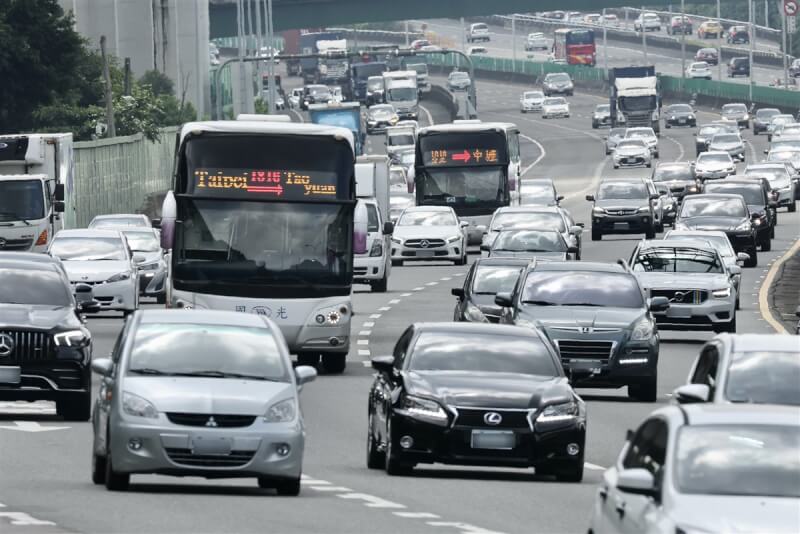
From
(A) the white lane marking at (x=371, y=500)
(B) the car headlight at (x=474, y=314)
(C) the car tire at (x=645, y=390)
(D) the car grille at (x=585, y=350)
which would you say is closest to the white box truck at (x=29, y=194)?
(B) the car headlight at (x=474, y=314)

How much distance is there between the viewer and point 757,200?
59250 mm

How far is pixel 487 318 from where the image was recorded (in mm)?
29859

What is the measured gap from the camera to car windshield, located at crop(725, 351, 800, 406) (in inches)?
600

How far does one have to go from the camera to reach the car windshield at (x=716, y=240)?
134ft

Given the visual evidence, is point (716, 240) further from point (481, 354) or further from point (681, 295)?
point (481, 354)

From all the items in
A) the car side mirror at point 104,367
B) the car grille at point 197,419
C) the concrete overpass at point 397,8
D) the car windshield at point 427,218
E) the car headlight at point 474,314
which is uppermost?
the concrete overpass at point 397,8

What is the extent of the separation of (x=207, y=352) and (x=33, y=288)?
6.81 metres

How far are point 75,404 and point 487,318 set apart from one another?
325 inches

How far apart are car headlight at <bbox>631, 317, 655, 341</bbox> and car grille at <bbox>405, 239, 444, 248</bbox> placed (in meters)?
29.8

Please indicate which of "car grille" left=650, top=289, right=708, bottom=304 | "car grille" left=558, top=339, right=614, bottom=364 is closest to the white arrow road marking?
"car grille" left=558, top=339, right=614, bottom=364

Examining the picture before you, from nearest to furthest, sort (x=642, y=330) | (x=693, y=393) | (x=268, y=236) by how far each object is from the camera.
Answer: (x=693, y=393), (x=642, y=330), (x=268, y=236)

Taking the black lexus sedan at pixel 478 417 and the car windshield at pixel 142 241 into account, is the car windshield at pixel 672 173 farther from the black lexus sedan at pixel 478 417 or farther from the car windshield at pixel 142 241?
the black lexus sedan at pixel 478 417

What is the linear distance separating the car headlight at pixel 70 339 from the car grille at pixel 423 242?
109 feet

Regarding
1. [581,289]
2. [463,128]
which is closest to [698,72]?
[463,128]
